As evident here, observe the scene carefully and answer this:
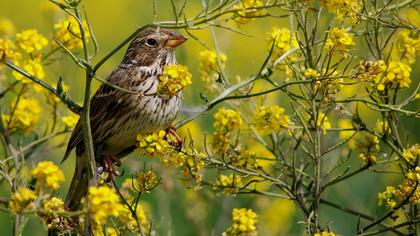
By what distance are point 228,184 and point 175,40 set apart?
0.98 metres

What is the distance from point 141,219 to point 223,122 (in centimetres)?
53

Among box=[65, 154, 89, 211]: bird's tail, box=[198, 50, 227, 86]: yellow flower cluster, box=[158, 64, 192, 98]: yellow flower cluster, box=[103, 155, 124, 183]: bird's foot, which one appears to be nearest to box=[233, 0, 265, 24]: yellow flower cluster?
box=[158, 64, 192, 98]: yellow flower cluster

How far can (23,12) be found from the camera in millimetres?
11875

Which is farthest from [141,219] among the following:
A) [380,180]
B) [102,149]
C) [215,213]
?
[215,213]

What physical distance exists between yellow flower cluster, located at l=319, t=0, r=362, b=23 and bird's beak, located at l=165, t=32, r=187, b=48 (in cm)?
111

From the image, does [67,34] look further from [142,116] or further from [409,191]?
[409,191]

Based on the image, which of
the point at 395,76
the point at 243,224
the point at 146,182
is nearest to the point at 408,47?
the point at 395,76

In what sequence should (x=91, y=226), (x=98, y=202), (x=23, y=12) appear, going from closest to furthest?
(x=98, y=202) → (x=91, y=226) → (x=23, y=12)

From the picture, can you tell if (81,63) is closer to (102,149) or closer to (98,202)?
(98,202)

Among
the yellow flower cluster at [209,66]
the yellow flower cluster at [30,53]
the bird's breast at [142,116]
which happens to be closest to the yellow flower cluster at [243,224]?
the bird's breast at [142,116]

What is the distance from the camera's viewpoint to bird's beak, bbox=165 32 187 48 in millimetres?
4395

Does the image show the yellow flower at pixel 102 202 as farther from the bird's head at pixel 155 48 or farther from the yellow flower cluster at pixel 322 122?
the bird's head at pixel 155 48

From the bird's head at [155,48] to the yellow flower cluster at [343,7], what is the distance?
1.16m

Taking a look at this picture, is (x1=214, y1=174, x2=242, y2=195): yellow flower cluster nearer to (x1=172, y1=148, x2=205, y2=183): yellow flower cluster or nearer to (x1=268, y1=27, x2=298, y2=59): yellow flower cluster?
(x1=172, y1=148, x2=205, y2=183): yellow flower cluster
